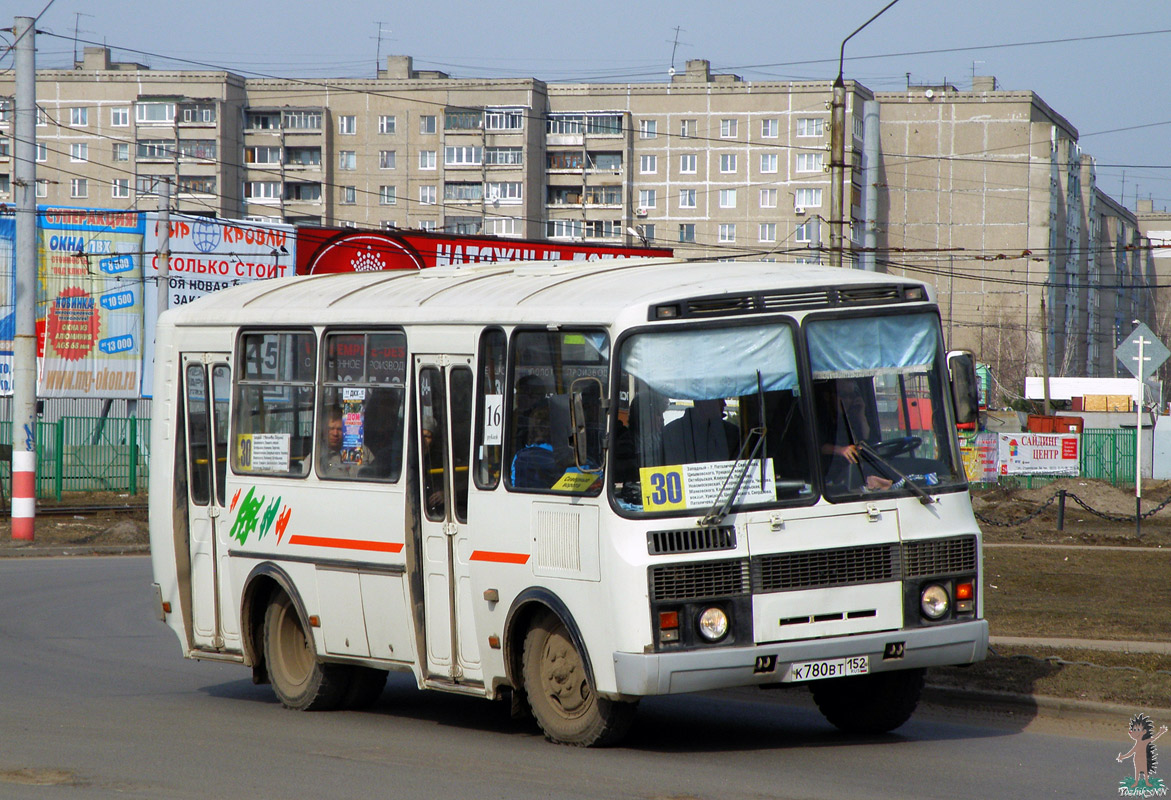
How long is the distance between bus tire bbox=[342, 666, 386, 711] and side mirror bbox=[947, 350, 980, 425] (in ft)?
14.1

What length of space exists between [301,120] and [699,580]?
9277 cm

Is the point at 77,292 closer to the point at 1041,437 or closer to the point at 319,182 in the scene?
the point at 1041,437

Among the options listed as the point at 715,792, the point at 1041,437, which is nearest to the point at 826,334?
the point at 715,792

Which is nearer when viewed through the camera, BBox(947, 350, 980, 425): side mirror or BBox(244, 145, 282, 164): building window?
BBox(947, 350, 980, 425): side mirror

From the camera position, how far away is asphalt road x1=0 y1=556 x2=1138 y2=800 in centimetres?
726

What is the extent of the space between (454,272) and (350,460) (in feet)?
4.70

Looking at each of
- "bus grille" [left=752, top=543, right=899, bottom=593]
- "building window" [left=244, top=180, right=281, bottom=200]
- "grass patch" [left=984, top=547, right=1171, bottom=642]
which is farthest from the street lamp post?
"building window" [left=244, top=180, right=281, bottom=200]

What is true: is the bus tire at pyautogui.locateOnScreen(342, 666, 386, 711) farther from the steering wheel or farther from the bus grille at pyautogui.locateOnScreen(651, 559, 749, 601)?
the steering wheel

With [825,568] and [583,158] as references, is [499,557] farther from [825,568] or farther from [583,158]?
[583,158]

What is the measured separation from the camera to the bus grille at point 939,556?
816 centimetres

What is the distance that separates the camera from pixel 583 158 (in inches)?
3861

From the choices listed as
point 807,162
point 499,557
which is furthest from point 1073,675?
point 807,162

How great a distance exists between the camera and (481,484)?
8703 mm

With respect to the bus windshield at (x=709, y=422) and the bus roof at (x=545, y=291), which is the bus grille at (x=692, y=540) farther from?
the bus roof at (x=545, y=291)
